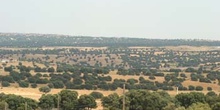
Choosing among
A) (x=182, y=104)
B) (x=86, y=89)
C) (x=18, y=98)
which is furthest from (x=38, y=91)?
(x=182, y=104)

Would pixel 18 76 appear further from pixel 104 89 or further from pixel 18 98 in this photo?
pixel 18 98

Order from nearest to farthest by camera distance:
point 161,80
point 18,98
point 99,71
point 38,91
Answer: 1. point 18,98
2. point 38,91
3. point 161,80
4. point 99,71

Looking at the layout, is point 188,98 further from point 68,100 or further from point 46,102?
point 46,102

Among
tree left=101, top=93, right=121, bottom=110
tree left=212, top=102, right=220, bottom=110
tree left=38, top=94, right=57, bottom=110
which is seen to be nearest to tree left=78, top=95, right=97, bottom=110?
tree left=101, top=93, right=121, bottom=110

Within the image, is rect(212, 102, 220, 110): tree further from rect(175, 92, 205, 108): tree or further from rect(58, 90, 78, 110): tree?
rect(58, 90, 78, 110): tree

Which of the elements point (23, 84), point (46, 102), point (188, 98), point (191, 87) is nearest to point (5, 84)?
point (23, 84)

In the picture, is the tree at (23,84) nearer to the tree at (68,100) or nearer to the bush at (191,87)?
the tree at (68,100)

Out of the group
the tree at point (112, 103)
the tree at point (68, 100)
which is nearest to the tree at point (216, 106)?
the tree at point (112, 103)

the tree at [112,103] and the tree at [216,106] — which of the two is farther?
the tree at [112,103]
